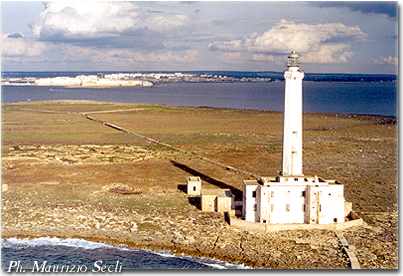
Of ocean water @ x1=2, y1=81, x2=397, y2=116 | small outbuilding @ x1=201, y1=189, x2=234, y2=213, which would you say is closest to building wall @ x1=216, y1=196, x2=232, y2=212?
small outbuilding @ x1=201, y1=189, x2=234, y2=213

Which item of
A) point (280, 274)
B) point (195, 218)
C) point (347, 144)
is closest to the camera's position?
point (280, 274)

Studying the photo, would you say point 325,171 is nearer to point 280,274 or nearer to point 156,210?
point 156,210

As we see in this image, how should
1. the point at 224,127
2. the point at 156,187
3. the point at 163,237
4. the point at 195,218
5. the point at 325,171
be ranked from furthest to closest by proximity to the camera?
the point at 224,127
the point at 325,171
the point at 156,187
the point at 195,218
the point at 163,237

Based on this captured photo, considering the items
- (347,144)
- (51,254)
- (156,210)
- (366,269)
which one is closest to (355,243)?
(366,269)

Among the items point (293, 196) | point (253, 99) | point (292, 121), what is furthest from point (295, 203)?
point (253, 99)

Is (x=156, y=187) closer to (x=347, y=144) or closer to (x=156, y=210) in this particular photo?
(x=156, y=210)

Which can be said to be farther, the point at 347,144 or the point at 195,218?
the point at 347,144

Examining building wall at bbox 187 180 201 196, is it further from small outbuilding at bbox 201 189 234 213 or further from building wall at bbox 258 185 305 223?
building wall at bbox 258 185 305 223
